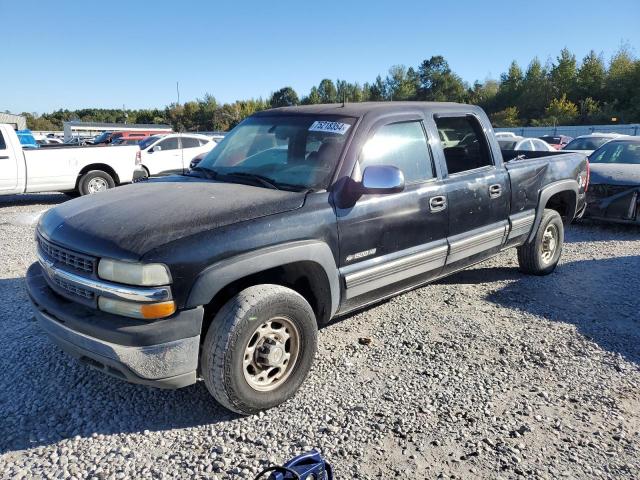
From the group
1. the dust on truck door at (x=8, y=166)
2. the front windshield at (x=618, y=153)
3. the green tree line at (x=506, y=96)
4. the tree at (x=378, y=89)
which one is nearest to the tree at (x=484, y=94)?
the green tree line at (x=506, y=96)

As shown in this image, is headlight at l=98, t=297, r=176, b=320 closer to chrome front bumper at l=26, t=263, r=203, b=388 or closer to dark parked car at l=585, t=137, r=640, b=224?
chrome front bumper at l=26, t=263, r=203, b=388

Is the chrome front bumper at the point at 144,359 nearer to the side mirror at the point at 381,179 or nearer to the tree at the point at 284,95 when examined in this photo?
the side mirror at the point at 381,179

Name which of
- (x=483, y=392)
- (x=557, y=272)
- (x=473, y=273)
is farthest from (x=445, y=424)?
(x=557, y=272)

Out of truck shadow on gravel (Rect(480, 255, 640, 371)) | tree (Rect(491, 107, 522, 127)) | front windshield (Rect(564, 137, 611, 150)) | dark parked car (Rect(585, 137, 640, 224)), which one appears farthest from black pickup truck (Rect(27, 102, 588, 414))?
tree (Rect(491, 107, 522, 127))

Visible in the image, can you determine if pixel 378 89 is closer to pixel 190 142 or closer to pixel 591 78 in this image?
pixel 591 78

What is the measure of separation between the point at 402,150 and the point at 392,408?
74.4 inches

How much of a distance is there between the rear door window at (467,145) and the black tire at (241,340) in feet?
7.12

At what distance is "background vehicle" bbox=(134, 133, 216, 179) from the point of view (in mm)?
14320

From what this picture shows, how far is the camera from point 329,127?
143 inches

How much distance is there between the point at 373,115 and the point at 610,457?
2.57 meters

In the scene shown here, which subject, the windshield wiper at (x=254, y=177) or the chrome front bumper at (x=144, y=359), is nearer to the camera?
the chrome front bumper at (x=144, y=359)

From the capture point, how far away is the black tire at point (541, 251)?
529 centimetres

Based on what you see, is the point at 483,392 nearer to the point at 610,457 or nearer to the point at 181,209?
the point at 610,457

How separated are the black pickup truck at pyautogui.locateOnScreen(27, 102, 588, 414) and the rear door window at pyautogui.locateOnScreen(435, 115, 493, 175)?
2 centimetres
